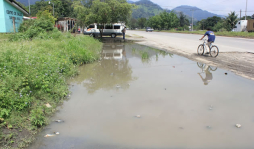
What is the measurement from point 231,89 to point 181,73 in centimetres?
248

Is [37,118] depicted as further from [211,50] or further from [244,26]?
[244,26]

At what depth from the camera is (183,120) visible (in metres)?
4.75

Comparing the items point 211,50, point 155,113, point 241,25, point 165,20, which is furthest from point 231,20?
point 155,113

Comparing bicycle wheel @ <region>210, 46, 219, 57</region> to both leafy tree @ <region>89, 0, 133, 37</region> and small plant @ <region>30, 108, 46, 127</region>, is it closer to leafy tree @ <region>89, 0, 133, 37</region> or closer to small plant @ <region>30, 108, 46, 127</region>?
small plant @ <region>30, 108, 46, 127</region>

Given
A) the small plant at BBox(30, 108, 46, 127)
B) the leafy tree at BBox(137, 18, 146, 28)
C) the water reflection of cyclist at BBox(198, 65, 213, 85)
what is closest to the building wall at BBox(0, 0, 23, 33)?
the water reflection of cyclist at BBox(198, 65, 213, 85)

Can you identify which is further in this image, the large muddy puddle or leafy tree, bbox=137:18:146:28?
leafy tree, bbox=137:18:146:28

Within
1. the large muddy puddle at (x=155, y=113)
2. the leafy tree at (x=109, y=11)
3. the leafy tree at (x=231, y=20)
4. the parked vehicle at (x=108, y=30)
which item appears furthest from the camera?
the leafy tree at (x=231, y=20)

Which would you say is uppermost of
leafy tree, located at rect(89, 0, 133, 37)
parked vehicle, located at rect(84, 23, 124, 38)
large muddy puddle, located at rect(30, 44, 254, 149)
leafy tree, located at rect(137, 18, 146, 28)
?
leafy tree, located at rect(137, 18, 146, 28)

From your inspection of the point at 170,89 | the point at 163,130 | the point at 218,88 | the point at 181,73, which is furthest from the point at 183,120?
the point at 181,73

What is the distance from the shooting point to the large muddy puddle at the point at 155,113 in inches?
156

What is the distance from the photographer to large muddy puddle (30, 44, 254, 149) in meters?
3.97

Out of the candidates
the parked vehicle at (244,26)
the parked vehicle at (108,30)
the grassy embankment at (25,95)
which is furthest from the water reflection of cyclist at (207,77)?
the parked vehicle at (244,26)

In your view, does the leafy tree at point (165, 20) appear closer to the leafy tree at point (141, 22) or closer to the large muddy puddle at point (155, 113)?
the leafy tree at point (141, 22)

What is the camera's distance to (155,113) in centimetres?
509
